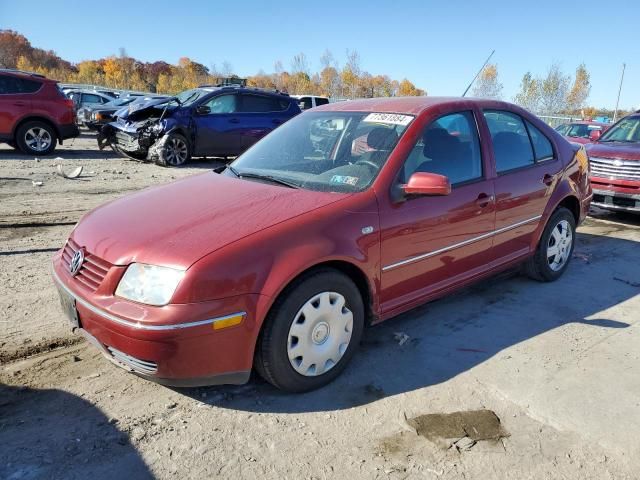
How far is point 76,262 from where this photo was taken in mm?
3010

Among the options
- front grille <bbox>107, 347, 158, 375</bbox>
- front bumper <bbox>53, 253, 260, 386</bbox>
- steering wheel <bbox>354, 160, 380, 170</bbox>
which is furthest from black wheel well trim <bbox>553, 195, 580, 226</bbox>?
front grille <bbox>107, 347, 158, 375</bbox>

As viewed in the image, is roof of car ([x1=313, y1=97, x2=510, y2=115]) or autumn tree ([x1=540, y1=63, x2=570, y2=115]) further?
autumn tree ([x1=540, y1=63, x2=570, y2=115])

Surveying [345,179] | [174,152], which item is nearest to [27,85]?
[174,152]

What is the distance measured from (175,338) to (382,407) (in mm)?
1230

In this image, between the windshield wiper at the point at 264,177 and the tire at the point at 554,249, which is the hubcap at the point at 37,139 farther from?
the tire at the point at 554,249

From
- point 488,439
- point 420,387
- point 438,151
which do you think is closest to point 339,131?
point 438,151

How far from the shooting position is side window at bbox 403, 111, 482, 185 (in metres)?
3.62

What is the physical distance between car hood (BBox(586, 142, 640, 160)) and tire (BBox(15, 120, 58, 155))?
11.6 m

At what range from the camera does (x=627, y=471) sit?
2523 millimetres

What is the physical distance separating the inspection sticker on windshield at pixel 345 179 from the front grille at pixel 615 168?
5926mm

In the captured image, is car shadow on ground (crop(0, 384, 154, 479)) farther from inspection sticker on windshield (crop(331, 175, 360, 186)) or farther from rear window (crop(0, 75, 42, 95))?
rear window (crop(0, 75, 42, 95))

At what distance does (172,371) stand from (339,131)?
2.13 meters

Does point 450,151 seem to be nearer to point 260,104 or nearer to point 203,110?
→ point 203,110

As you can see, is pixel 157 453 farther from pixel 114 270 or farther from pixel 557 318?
pixel 557 318
